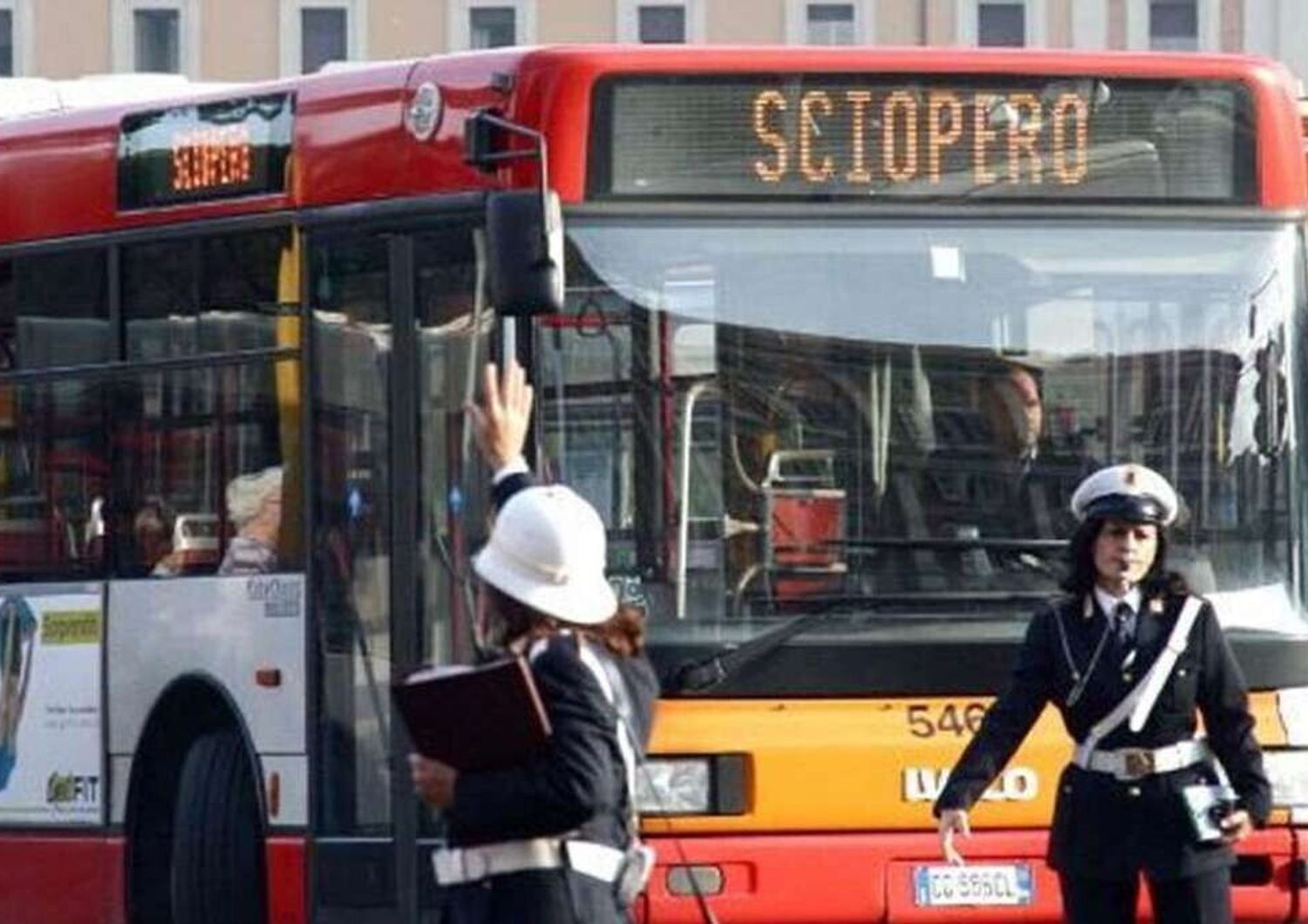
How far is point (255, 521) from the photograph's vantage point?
13938mm

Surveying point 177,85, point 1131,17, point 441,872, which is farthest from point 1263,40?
point 441,872

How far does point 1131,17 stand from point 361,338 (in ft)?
Answer: 238

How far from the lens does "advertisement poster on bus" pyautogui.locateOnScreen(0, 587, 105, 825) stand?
14.8 m

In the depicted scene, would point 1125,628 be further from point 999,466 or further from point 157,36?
point 157,36

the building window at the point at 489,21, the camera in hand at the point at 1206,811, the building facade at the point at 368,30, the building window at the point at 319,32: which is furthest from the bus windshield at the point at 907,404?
the building window at the point at 489,21

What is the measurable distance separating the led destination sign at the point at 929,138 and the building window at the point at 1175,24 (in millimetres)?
72376

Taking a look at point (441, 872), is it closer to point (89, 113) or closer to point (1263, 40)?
point (89, 113)

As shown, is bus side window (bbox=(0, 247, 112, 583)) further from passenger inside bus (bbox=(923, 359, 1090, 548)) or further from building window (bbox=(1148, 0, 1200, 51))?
building window (bbox=(1148, 0, 1200, 51))

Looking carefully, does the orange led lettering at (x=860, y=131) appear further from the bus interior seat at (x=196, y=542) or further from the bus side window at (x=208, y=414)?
the bus interior seat at (x=196, y=542)

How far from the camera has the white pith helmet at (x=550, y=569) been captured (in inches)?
311

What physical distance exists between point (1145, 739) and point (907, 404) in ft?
7.06

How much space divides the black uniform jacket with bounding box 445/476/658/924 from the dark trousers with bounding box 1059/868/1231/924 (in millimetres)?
2898

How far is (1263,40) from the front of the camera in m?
84.7

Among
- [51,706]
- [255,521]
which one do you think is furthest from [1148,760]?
[51,706]
